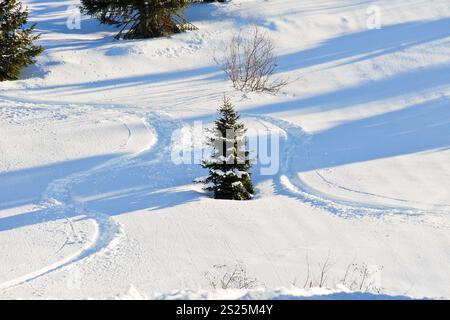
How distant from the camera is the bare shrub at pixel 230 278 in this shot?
6.68 m

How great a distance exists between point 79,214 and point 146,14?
1124 centimetres

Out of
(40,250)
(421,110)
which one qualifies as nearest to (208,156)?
(40,250)

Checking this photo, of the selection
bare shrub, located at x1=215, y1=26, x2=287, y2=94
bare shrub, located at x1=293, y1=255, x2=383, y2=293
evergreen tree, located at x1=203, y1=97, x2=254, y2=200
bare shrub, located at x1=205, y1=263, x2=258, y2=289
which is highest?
bare shrub, located at x1=215, y1=26, x2=287, y2=94

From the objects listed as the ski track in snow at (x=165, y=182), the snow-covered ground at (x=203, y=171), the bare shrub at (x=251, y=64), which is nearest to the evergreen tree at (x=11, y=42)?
the snow-covered ground at (x=203, y=171)

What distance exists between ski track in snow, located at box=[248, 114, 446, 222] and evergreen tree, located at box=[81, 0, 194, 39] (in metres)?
7.22

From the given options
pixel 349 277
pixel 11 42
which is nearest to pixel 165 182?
pixel 349 277

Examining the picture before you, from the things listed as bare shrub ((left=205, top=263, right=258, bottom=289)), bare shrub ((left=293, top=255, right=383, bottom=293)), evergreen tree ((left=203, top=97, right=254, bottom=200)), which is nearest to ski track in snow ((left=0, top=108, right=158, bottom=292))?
bare shrub ((left=205, top=263, right=258, bottom=289))

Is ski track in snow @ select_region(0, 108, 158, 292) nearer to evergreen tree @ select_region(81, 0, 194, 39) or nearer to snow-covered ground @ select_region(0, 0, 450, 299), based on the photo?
snow-covered ground @ select_region(0, 0, 450, 299)

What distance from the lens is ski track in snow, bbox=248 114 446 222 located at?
9969 millimetres

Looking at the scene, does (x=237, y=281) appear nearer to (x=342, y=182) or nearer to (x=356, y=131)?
(x=342, y=182)

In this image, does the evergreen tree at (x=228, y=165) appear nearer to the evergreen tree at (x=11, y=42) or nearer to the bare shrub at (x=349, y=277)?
the bare shrub at (x=349, y=277)

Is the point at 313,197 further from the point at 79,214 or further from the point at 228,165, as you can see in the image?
the point at 79,214

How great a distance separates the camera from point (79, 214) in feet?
30.8

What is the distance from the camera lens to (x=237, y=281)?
6828mm
